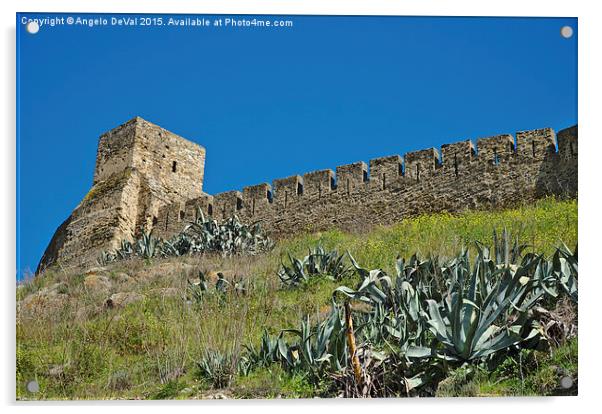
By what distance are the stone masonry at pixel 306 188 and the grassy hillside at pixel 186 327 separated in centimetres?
282

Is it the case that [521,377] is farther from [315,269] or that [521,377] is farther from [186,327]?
[315,269]

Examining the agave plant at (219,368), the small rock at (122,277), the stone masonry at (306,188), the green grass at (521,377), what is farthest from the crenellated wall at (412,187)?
the agave plant at (219,368)

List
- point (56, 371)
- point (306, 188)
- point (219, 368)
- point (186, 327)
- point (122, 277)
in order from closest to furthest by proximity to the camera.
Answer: point (219, 368) → point (56, 371) → point (186, 327) → point (122, 277) → point (306, 188)

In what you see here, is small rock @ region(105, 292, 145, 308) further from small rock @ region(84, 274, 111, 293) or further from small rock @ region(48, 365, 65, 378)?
small rock @ region(48, 365, 65, 378)

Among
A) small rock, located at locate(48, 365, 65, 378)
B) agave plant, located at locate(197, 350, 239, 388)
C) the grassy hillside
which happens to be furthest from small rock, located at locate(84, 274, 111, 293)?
agave plant, located at locate(197, 350, 239, 388)

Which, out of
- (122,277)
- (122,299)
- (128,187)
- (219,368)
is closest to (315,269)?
(122,299)

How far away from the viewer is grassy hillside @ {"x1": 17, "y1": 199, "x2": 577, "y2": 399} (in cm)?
592

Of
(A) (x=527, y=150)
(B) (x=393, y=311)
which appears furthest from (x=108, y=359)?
(A) (x=527, y=150)

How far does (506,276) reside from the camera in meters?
5.86

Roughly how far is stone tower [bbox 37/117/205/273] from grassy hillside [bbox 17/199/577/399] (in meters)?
6.69

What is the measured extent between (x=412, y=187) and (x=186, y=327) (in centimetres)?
865

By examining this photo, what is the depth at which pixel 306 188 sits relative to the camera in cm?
1664

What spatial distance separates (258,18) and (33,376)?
3458mm
